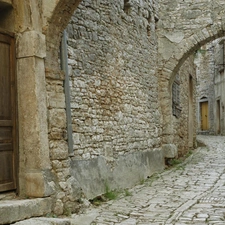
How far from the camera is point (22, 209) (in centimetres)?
390

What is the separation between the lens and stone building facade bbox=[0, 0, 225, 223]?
436 cm

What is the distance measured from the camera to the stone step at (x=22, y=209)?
3.69 meters

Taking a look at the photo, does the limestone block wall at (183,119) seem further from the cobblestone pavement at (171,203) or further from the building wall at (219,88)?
the building wall at (219,88)

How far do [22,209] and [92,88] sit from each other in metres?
2.24

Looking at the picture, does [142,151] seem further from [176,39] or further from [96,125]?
[176,39]

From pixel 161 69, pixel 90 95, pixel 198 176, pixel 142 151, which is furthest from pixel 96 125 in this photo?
pixel 161 69

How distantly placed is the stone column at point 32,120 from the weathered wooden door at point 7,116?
73mm

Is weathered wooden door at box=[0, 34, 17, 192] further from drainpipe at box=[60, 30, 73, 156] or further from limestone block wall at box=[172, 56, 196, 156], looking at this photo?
limestone block wall at box=[172, 56, 196, 156]

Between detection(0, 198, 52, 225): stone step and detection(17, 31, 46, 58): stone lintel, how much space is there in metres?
1.54

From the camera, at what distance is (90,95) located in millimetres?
5582

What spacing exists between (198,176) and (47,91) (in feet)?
14.0

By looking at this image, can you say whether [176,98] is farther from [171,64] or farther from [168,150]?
[168,150]

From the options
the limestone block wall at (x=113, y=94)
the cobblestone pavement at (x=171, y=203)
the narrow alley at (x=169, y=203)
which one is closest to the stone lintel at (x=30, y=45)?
the limestone block wall at (x=113, y=94)

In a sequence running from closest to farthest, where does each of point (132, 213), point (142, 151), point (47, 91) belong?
point (47, 91) → point (132, 213) → point (142, 151)
